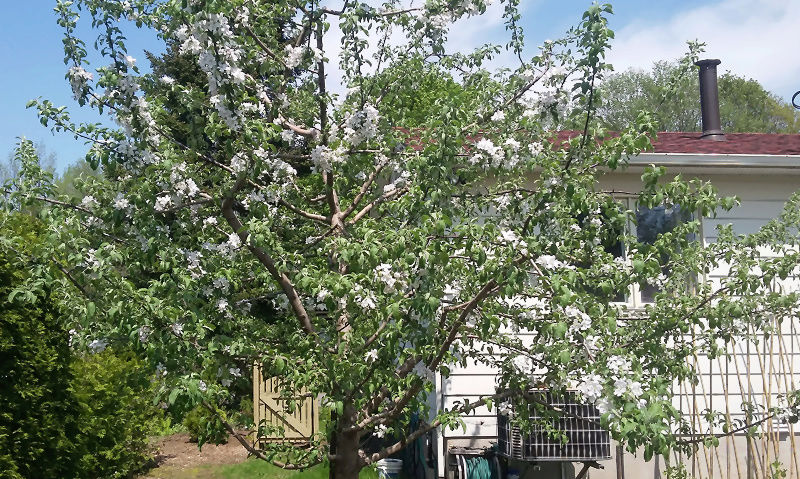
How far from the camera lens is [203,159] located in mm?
4680

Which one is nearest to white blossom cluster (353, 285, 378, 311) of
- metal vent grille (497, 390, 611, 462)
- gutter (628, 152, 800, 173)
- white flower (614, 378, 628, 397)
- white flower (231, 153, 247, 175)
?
white flower (231, 153, 247, 175)

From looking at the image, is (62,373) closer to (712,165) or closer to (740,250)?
(740,250)

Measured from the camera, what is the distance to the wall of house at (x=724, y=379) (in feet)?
25.4

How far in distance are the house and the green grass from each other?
171 centimetres

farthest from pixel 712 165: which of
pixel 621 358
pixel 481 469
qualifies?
pixel 621 358

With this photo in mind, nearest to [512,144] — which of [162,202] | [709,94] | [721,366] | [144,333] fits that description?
[162,202]

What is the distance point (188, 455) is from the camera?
10.7 m

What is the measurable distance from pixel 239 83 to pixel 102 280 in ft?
4.05

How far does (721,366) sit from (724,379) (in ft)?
0.45

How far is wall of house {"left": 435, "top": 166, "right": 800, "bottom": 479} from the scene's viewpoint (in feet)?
25.4

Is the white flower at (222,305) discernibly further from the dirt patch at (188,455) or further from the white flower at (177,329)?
the dirt patch at (188,455)

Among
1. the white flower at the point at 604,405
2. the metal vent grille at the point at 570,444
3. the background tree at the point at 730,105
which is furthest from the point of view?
the background tree at the point at 730,105

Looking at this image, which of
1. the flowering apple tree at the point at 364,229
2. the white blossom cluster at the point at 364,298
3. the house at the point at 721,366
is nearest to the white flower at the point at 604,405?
the flowering apple tree at the point at 364,229

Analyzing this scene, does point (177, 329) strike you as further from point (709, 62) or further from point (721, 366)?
point (709, 62)
